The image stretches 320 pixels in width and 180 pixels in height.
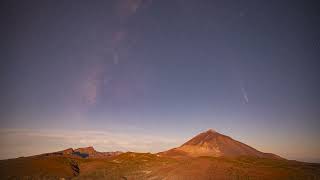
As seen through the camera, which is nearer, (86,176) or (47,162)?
(86,176)

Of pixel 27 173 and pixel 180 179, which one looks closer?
pixel 180 179

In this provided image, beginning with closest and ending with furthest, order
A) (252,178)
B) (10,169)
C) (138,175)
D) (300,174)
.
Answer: (252,178), (300,174), (138,175), (10,169)

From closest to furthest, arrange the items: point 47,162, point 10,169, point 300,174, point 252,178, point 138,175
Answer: point 252,178, point 300,174, point 138,175, point 10,169, point 47,162

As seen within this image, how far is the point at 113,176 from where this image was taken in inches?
4656

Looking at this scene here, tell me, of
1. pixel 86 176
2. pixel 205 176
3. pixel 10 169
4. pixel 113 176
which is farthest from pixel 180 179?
pixel 10 169

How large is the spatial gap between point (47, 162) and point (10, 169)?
20472mm

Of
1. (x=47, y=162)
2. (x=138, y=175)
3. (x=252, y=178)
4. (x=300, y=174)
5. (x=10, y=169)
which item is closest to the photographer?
(x=252, y=178)

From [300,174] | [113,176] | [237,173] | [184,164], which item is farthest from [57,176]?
[300,174]

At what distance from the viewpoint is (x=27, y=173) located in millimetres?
121562

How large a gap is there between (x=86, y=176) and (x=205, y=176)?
52.7 meters

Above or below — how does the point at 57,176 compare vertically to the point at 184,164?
below

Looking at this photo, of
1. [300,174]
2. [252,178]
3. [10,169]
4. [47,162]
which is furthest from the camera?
[47,162]

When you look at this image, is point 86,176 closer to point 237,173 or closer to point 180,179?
point 180,179

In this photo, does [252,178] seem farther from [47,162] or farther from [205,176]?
[47,162]
